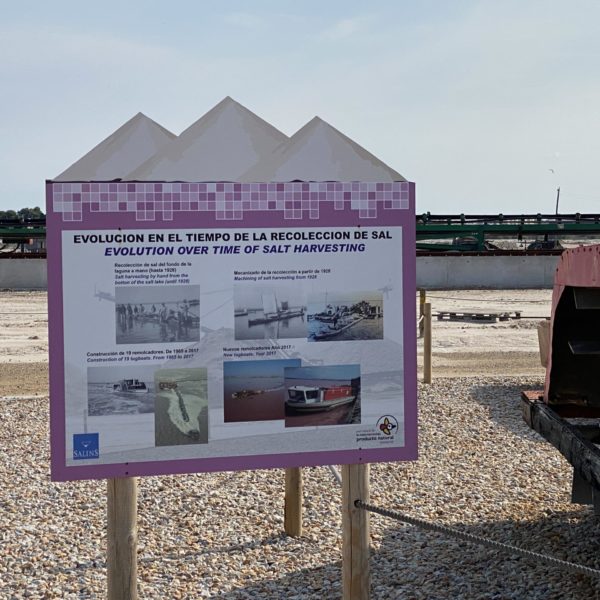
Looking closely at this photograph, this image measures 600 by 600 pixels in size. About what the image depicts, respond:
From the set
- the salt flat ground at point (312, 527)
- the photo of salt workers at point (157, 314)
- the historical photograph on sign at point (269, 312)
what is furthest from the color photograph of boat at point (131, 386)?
the salt flat ground at point (312, 527)

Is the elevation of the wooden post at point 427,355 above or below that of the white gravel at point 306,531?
above

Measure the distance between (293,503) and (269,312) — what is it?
2.25 metres

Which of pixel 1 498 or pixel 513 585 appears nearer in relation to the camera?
pixel 513 585

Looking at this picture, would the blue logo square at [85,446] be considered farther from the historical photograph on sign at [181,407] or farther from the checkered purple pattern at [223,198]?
the checkered purple pattern at [223,198]

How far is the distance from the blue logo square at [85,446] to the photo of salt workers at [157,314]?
45cm

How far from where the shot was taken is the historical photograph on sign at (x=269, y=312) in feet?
12.8

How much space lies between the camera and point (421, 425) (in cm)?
928

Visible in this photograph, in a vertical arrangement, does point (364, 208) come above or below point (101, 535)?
above

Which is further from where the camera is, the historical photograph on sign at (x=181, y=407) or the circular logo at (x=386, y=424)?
the circular logo at (x=386, y=424)

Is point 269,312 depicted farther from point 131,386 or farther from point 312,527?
point 312,527

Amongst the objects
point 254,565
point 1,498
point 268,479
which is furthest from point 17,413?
point 254,565

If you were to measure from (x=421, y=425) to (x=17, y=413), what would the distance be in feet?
15.7

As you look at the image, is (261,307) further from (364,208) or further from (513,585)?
(513,585)

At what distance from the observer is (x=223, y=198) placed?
12.7 feet
